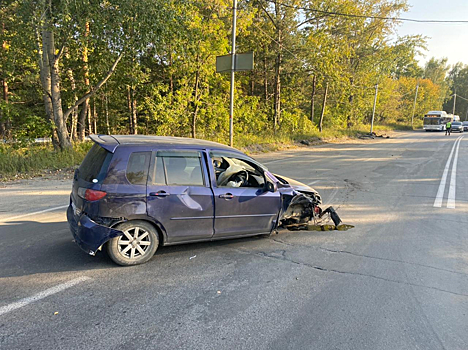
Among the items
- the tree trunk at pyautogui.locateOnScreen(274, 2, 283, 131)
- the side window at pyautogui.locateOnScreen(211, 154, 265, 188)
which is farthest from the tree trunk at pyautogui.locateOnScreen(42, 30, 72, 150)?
the tree trunk at pyautogui.locateOnScreen(274, 2, 283, 131)

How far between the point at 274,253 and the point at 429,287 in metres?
1.98

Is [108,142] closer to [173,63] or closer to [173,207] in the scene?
[173,207]

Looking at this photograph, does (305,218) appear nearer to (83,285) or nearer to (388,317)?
(388,317)

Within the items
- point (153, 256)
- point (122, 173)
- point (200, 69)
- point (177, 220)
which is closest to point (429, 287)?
point (177, 220)

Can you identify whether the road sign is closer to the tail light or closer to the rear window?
the rear window

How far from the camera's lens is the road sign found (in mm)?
14039

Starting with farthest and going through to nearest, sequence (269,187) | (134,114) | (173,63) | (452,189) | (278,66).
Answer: (278,66) → (134,114) → (173,63) → (452,189) → (269,187)

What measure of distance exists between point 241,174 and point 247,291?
2.12 m

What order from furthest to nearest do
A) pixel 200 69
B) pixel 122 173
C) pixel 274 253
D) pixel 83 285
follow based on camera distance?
pixel 200 69
pixel 274 253
pixel 122 173
pixel 83 285

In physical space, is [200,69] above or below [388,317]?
above

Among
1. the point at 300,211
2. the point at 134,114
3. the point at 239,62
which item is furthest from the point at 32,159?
the point at 300,211

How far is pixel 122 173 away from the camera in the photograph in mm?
3898

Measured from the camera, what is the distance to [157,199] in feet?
13.2

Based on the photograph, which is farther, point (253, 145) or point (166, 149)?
point (253, 145)
